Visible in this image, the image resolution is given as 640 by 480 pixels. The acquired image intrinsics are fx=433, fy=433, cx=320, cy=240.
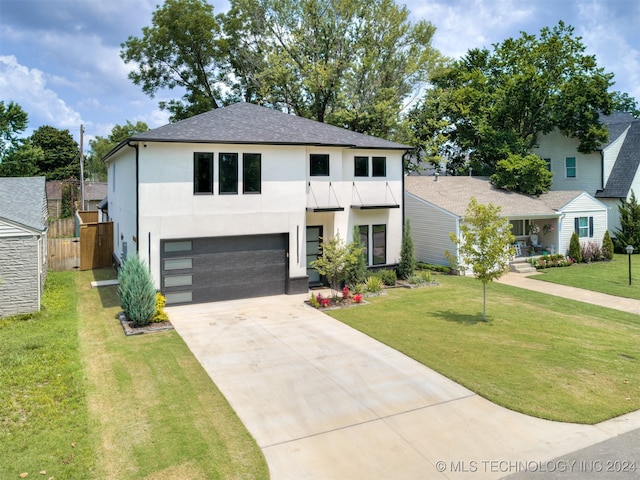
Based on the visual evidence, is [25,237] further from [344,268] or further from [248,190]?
[344,268]

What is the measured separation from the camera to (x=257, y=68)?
1251 inches

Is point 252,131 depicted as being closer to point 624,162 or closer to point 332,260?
point 332,260

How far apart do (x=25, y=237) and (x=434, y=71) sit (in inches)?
1061

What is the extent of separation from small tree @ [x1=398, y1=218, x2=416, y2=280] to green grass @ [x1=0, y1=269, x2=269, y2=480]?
1026 centimetres

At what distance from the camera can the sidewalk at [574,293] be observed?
14.9 metres

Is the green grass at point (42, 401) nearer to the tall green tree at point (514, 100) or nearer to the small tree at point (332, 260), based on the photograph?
the small tree at point (332, 260)

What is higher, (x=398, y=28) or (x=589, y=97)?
(x=398, y=28)

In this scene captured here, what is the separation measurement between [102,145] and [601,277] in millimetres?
56541

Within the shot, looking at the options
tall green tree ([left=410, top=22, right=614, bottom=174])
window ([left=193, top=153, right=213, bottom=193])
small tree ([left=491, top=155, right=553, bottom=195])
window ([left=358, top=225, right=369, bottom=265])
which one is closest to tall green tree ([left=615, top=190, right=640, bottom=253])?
tall green tree ([left=410, top=22, right=614, bottom=174])

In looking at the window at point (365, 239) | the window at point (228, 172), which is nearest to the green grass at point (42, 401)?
the window at point (228, 172)

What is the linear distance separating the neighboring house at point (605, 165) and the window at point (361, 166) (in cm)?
1900

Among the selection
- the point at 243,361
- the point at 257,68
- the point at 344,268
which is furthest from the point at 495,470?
the point at 257,68

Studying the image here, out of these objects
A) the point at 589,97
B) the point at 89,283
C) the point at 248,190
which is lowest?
the point at 89,283

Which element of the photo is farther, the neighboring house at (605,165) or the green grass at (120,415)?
the neighboring house at (605,165)
